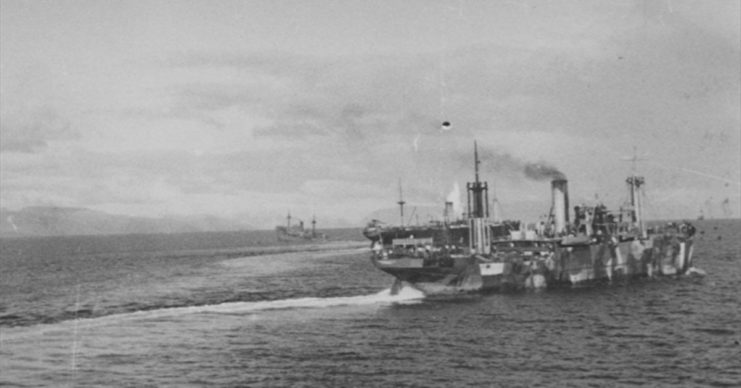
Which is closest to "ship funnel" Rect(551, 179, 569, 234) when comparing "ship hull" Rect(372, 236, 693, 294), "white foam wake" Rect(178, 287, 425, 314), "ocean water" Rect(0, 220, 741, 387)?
"ship hull" Rect(372, 236, 693, 294)

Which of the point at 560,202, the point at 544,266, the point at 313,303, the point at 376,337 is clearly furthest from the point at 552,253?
the point at 376,337

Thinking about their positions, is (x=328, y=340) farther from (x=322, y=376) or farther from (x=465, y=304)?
(x=465, y=304)

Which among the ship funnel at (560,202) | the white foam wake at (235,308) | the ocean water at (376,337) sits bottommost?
the ocean water at (376,337)

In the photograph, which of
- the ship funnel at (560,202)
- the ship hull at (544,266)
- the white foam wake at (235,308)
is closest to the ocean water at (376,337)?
the white foam wake at (235,308)

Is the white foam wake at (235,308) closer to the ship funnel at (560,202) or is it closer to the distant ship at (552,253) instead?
the distant ship at (552,253)

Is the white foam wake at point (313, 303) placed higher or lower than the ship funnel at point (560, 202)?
lower

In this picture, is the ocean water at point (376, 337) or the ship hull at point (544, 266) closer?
the ocean water at point (376, 337)

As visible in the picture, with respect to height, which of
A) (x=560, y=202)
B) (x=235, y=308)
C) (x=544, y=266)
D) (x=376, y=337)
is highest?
(x=560, y=202)

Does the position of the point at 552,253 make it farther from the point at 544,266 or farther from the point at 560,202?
the point at 560,202
